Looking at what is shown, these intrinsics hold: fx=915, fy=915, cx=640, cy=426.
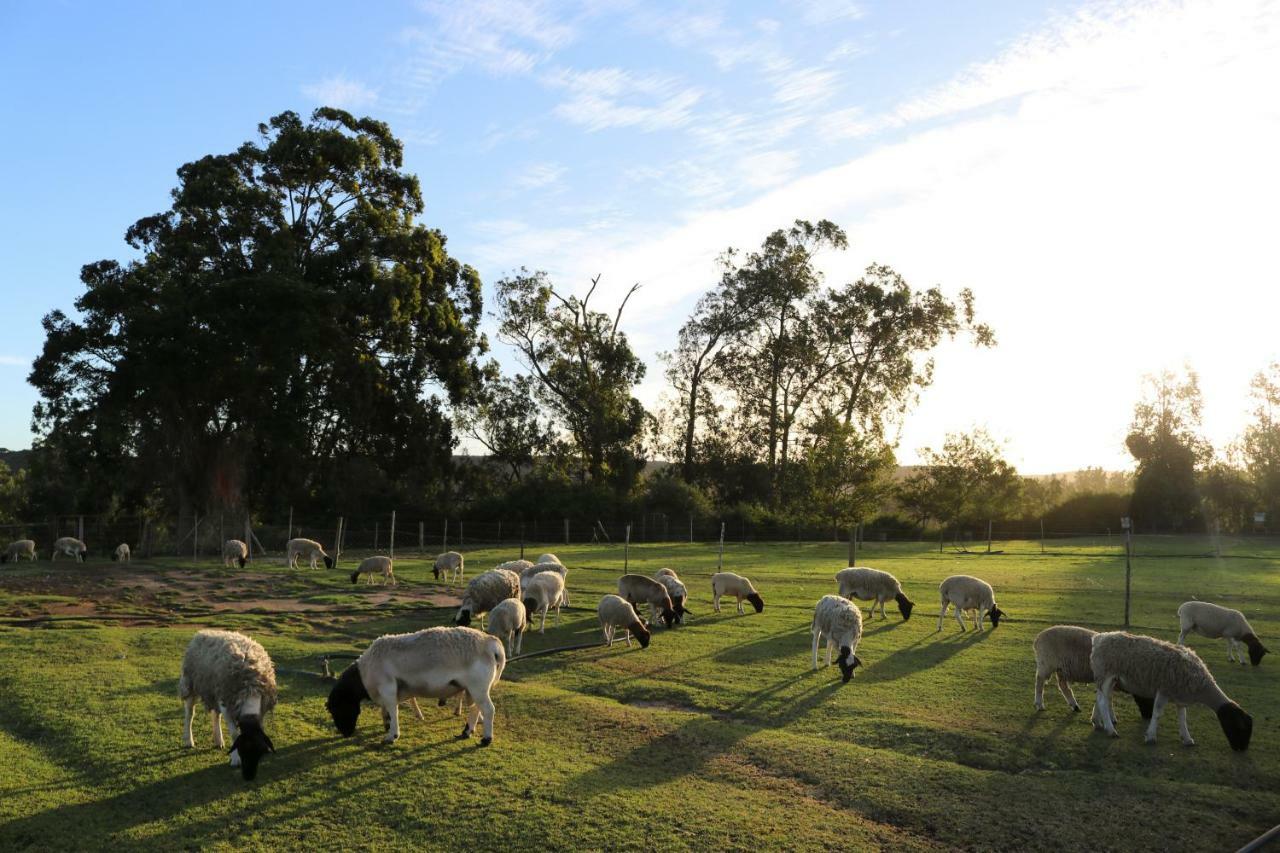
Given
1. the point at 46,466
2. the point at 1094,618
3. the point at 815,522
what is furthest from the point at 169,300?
the point at 1094,618

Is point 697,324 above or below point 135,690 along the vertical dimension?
above

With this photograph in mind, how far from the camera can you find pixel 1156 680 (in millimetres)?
10984

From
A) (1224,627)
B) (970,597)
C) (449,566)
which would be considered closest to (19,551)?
(449,566)

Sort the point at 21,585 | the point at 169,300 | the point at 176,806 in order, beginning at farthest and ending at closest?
the point at 169,300 → the point at 21,585 → the point at 176,806

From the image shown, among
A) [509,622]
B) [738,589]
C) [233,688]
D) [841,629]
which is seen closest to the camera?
[233,688]

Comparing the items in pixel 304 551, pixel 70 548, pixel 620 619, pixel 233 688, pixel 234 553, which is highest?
pixel 233 688

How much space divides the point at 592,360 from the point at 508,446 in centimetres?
939

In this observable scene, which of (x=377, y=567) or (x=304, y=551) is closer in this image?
(x=377, y=567)

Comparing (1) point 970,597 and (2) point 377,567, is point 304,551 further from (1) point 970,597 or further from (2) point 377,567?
(1) point 970,597

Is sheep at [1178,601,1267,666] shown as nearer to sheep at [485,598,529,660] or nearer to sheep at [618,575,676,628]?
sheep at [618,575,676,628]

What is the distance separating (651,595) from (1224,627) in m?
10.9

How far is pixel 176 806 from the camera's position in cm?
827

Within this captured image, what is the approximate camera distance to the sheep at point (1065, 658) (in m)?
12.2

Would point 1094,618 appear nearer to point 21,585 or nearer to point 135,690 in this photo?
point 135,690
